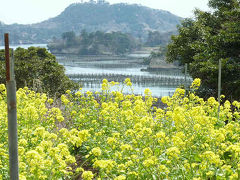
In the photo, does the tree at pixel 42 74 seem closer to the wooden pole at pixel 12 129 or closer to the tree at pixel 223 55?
the tree at pixel 223 55

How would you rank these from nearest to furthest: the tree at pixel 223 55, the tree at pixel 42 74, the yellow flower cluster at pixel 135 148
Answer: the yellow flower cluster at pixel 135 148
the tree at pixel 223 55
the tree at pixel 42 74

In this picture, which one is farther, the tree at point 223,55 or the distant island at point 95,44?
the distant island at point 95,44

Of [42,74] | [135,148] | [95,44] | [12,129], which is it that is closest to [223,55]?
[42,74]

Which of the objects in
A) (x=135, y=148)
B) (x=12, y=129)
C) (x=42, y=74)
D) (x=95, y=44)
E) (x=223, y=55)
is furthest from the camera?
(x=95, y=44)

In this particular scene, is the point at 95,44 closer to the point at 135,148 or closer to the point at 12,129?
the point at 135,148

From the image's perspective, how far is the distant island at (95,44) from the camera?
132500 millimetres

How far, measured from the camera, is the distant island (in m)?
132

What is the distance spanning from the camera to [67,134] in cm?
333

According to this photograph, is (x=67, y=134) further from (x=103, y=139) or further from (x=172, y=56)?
(x=172, y=56)

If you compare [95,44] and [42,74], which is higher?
[95,44]

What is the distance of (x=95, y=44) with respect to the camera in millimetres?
134125

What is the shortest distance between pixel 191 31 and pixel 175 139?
45.0 ft

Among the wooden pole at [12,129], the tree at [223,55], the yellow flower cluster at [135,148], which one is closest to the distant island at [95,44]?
the tree at [223,55]

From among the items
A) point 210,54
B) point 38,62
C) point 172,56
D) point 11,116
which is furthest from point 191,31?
point 11,116
